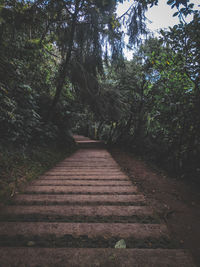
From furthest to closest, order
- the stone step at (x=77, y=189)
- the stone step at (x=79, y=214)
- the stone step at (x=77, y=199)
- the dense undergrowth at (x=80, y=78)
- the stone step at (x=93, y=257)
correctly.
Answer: the dense undergrowth at (x=80, y=78) < the stone step at (x=77, y=189) < the stone step at (x=77, y=199) < the stone step at (x=79, y=214) < the stone step at (x=93, y=257)

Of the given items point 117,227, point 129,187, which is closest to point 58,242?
point 117,227

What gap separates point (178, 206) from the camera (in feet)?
6.99

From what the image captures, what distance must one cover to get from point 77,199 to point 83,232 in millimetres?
552

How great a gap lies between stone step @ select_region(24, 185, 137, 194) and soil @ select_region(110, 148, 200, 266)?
1.61ft

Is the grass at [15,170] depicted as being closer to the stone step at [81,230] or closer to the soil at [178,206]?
the stone step at [81,230]

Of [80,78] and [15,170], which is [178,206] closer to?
[15,170]

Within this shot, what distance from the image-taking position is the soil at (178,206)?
1.42 meters

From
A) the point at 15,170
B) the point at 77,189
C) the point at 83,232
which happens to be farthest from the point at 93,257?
the point at 15,170

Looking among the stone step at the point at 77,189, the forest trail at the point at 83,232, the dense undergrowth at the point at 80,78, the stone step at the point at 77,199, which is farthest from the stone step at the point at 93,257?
the dense undergrowth at the point at 80,78

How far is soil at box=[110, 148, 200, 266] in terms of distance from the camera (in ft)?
4.67

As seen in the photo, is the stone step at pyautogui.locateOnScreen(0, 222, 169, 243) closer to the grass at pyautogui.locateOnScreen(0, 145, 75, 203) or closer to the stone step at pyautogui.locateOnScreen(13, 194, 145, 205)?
the stone step at pyautogui.locateOnScreen(13, 194, 145, 205)

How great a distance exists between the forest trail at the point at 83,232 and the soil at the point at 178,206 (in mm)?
392

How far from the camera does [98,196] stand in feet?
5.68

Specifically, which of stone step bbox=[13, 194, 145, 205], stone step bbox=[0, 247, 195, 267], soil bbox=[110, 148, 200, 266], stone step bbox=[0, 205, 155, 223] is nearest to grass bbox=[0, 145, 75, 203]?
stone step bbox=[13, 194, 145, 205]
